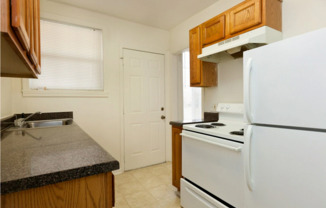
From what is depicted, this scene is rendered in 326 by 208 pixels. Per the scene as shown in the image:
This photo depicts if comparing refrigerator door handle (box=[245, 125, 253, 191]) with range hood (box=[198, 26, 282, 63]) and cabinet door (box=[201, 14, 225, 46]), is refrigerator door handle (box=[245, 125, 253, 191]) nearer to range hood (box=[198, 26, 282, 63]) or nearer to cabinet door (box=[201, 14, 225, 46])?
range hood (box=[198, 26, 282, 63])

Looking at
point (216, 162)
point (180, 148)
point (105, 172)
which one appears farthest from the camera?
point (180, 148)

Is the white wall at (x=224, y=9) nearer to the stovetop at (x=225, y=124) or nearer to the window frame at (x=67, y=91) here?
the stovetop at (x=225, y=124)

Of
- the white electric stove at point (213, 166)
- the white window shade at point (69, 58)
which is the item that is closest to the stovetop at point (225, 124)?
the white electric stove at point (213, 166)

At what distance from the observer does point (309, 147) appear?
874 millimetres

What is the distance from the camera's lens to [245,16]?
1.68 m

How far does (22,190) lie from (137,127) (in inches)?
96.6

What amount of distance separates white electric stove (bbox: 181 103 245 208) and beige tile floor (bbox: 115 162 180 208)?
321mm

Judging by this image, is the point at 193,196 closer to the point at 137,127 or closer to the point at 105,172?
the point at 105,172

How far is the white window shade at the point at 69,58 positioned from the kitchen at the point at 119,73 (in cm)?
12

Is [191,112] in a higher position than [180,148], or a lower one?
higher

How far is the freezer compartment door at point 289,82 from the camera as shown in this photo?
33.3 inches

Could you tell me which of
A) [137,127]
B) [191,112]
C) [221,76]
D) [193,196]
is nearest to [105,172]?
[193,196]

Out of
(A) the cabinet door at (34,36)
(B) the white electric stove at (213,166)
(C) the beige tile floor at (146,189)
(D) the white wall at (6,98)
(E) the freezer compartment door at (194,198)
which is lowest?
(C) the beige tile floor at (146,189)

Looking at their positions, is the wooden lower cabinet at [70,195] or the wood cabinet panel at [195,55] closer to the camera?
the wooden lower cabinet at [70,195]
